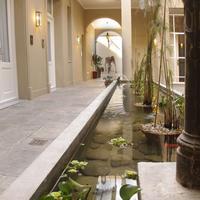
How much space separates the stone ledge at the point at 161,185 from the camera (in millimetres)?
1107

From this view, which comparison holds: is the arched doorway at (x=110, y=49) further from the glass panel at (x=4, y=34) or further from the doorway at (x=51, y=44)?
the glass panel at (x=4, y=34)

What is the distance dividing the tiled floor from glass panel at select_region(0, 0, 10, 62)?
930 mm

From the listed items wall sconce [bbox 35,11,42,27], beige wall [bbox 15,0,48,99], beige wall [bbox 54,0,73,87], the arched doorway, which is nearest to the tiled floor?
beige wall [bbox 15,0,48,99]

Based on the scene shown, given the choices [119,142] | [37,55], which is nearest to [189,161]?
[119,142]

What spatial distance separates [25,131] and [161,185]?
8.58 feet

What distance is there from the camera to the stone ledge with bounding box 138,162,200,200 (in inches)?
43.6

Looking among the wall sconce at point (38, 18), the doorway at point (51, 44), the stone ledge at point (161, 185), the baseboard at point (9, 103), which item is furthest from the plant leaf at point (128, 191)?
the doorway at point (51, 44)

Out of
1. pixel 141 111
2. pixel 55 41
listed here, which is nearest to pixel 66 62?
pixel 55 41

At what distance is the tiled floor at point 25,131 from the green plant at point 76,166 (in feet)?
1.33

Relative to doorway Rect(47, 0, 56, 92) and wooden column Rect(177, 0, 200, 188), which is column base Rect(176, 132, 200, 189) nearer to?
wooden column Rect(177, 0, 200, 188)

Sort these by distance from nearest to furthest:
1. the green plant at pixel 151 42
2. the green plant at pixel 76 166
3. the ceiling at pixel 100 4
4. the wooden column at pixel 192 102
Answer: the wooden column at pixel 192 102 < the green plant at pixel 76 166 < the green plant at pixel 151 42 < the ceiling at pixel 100 4

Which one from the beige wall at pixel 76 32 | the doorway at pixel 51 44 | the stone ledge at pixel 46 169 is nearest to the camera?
the stone ledge at pixel 46 169

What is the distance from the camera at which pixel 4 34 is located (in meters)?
6.11

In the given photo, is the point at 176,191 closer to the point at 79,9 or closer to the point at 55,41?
the point at 55,41
